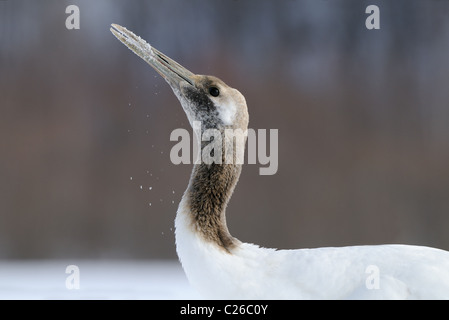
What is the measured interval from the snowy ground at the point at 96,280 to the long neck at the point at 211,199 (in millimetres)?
695

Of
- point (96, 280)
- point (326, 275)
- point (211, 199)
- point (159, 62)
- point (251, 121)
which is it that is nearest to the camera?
point (326, 275)

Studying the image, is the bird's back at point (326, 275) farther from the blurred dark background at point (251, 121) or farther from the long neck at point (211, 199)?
the blurred dark background at point (251, 121)

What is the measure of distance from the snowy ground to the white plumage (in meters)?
0.71

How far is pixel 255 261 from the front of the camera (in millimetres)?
1229

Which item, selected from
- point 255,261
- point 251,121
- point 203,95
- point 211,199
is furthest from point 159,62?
point 251,121

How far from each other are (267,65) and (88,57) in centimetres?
110

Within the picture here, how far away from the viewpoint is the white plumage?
1148mm

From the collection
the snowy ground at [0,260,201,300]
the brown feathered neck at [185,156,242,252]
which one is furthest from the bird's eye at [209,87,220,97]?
the snowy ground at [0,260,201,300]

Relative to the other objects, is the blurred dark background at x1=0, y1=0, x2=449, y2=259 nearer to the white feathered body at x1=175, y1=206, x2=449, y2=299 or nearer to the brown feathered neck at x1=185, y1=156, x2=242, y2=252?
the brown feathered neck at x1=185, y1=156, x2=242, y2=252

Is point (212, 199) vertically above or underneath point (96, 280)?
above

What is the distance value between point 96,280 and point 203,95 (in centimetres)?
157

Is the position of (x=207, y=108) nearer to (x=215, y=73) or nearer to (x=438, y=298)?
(x=438, y=298)

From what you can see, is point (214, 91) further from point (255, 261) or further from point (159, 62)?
point (255, 261)

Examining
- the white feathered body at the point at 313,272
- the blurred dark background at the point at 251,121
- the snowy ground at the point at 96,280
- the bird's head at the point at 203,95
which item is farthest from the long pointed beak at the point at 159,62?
the blurred dark background at the point at 251,121
